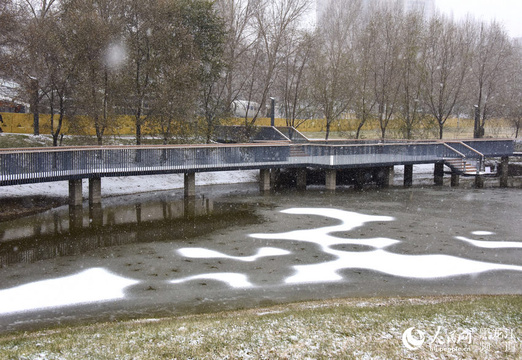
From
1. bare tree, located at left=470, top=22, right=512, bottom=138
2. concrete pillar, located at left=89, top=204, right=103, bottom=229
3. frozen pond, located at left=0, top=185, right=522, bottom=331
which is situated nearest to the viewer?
frozen pond, located at left=0, top=185, right=522, bottom=331

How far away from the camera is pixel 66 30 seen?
2464 centimetres

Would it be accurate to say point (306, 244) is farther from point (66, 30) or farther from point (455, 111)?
point (455, 111)

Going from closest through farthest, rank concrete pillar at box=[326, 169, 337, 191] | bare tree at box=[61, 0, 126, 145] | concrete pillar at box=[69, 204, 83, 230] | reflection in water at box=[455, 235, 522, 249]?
reflection in water at box=[455, 235, 522, 249]
concrete pillar at box=[69, 204, 83, 230]
bare tree at box=[61, 0, 126, 145]
concrete pillar at box=[326, 169, 337, 191]

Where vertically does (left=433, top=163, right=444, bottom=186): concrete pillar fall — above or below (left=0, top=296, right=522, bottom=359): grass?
above

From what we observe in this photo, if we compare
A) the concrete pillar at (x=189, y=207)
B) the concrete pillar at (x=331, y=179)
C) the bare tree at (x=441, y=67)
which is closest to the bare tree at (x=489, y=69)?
the bare tree at (x=441, y=67)

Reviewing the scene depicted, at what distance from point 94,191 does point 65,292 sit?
11.1 metres

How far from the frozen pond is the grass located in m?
1.41

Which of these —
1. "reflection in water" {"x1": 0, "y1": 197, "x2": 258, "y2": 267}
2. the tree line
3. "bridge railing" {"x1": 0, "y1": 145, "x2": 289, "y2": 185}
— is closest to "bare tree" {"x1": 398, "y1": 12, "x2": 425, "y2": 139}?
the tree line

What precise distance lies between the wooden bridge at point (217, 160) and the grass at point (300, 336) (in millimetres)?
11431

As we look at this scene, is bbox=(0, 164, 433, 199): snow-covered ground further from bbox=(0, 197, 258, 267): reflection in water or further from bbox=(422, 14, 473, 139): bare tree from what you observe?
bbox=(422, 14, 473, 139): bare tree

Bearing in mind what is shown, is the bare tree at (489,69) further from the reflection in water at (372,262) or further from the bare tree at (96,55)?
the reflection in water at (372,262)

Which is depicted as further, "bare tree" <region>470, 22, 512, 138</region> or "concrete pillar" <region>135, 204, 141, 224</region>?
"bare tree" <region>470, 22, 512, 138</region>

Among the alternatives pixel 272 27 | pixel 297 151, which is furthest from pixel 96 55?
pixel 272 27

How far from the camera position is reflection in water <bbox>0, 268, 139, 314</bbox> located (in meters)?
10.4
